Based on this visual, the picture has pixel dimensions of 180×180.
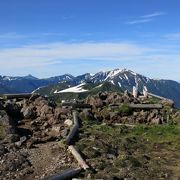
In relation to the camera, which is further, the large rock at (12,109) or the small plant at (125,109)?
the small plant at (125,109)

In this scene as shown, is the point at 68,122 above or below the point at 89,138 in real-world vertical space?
above

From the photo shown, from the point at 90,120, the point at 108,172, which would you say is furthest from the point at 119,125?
the point at 108,172

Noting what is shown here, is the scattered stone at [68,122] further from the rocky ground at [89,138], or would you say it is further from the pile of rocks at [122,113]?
the pile of rocks at [122,113]

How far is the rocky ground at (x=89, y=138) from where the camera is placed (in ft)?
86.6

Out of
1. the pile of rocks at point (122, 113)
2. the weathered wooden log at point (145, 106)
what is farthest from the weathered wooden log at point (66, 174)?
the weathered wooden log at point (145, 106)

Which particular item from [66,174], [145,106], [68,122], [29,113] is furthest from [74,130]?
[145,106]

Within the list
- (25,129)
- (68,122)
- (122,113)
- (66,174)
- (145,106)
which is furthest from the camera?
(145,106)

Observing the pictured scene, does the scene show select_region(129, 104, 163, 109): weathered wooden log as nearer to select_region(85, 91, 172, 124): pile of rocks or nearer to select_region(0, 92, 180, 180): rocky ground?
select_region(85, 91, 172, 124): pile of rocks

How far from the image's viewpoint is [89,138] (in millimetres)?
33719

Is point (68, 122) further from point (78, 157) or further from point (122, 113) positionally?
point (78, 157)

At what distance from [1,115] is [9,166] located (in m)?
10.6

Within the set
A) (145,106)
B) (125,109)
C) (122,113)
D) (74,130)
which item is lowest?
(74,130)

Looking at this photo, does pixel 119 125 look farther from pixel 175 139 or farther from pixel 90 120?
pixel 175 139

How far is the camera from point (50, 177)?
23.4 meters
